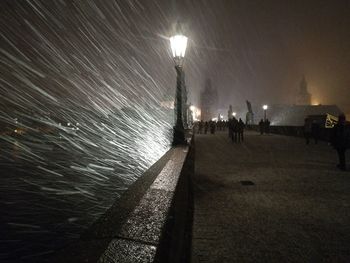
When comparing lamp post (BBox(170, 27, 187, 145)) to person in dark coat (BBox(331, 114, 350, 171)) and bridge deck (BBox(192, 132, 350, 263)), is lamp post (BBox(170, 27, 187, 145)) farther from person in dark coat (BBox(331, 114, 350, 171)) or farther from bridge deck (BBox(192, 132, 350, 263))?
person in dark coat (BBox(331, 114, 350, 171))

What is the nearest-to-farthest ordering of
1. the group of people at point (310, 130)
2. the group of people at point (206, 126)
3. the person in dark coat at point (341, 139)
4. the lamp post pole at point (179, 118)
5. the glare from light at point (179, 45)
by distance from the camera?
1. the person in dark coat at point (341, 139)
2. the glare from light at point (179, 45)
3. the lamp post pole at point (179, 118)
4. the group of people at point (310, 130)
5. the group of people at point (206, 126)

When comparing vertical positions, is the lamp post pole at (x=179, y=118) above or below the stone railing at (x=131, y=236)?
above

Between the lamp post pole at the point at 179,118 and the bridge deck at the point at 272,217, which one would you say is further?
the lamp post pole at the point at 179,118

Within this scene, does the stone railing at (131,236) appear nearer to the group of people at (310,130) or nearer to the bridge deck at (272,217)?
the bridge deck at (272,217)

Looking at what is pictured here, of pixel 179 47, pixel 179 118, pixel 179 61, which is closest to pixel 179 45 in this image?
pixel 179 47

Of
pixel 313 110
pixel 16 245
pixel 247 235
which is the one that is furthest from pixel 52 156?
pixel 313 110

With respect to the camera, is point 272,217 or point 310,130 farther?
point 310,130

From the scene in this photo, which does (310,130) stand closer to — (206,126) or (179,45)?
(179,45)

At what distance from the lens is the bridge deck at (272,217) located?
13.8 ft

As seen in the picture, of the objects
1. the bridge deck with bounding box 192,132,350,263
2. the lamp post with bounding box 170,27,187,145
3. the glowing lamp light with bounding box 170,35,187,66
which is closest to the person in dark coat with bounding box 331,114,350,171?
the bridge deck with bounding box 192,132,350,263

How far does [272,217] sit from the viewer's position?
5.60m

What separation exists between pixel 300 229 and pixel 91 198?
23.9 m

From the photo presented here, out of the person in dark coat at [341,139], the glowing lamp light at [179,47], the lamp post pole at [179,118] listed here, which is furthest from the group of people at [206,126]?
the person in dark coat at [341,139]

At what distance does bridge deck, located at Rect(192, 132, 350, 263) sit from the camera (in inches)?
165
